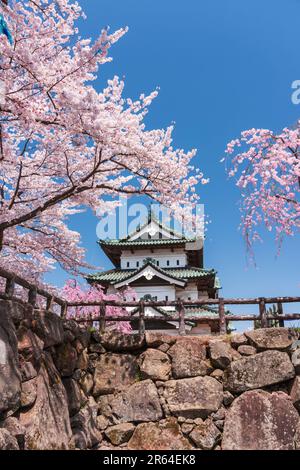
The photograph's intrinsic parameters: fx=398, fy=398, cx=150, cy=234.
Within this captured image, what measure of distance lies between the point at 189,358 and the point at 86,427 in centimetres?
282

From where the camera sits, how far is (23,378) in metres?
5.50

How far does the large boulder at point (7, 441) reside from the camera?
4.39m

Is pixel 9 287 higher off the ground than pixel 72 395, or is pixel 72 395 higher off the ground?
pixel 9 287

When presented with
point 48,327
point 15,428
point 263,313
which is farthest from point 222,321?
point 15,428

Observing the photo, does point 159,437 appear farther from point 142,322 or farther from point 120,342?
point 142,322

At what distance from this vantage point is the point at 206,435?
878 cm

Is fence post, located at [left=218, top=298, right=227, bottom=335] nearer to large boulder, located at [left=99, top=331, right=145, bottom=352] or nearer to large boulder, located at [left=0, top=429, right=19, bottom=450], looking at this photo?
large boulder, located at [left=99, top=331, right=145, bottom=352]

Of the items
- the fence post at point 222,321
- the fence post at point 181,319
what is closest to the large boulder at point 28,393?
the fence post at point 181,319

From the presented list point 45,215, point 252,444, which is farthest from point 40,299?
point 252,444

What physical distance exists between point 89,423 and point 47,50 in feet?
23.4

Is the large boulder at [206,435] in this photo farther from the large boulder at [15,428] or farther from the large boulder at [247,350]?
the large boulder at [15,428]

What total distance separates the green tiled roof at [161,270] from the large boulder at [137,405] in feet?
40.4

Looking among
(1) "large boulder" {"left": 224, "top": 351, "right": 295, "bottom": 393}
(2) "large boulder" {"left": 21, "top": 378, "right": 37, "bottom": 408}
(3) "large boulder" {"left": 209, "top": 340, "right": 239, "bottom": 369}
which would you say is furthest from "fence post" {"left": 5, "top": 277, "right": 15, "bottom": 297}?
(1) "large boulder" {"left": 224, "top": 351, "right": 295, "bottom": 393}

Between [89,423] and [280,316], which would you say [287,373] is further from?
[89,423]
